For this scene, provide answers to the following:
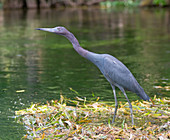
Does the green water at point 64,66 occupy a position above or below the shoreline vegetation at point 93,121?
above

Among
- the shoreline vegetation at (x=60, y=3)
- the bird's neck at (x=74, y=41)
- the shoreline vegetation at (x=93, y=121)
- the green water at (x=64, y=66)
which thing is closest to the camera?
the shoreline vegetation at (x=93, y=121)

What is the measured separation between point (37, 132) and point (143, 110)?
4.92 feet

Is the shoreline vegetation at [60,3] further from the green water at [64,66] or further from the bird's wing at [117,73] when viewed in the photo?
the bird's wing at [117,73]

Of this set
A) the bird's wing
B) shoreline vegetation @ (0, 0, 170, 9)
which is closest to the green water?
the bird's wing

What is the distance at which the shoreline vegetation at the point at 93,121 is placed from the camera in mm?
4699

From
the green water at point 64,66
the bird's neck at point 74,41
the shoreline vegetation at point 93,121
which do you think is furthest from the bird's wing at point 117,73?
the green water at point 64,66

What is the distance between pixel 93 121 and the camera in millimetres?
5227

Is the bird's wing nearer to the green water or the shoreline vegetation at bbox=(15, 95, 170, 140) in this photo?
the shoreline vegetation at bbox=(15, 95, 170, 140)

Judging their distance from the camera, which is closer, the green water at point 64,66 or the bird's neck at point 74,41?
the bird's neck at point 74,41

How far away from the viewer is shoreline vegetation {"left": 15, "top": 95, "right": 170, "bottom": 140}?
4.70 m

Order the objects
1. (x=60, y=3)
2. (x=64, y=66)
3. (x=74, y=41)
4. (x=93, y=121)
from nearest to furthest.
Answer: (x=74, y=41)
(x=93, y=121)
(x=64, y=66)
(x=60, y=3)

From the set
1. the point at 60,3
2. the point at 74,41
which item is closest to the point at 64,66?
the point at 74,41

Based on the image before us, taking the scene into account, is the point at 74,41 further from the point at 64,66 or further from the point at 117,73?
the point at 64,66

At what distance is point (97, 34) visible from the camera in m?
15.4
